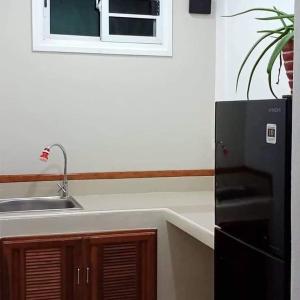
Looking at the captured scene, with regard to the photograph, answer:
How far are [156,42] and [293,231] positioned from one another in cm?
276

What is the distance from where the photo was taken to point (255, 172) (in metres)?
1.42

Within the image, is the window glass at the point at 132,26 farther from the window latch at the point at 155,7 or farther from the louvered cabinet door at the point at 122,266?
the louvered cabinet door at the point at 122,266

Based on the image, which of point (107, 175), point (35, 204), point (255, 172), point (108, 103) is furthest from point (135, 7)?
point (255, 172)

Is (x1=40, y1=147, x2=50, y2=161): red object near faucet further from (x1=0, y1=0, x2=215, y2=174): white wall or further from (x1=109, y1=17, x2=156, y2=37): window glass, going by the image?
(x1=109, y1=17, x2=156, y2=37): window glass

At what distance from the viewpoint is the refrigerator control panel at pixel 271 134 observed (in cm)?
132

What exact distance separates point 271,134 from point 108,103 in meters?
2.06

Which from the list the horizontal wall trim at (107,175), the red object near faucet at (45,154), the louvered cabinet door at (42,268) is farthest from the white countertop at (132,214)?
the red object near faucet at (45,154)

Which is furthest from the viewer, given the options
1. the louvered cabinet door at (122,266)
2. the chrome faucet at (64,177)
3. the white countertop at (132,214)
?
Result: the chrome faucet at (64,177)

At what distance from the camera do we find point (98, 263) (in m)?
2.61

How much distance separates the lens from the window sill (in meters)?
3.15

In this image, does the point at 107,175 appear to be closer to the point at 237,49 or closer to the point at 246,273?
the point at 237,49

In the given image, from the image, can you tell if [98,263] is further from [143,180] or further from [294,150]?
[294,150]

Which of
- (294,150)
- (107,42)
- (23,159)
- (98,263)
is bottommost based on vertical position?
(98,263)

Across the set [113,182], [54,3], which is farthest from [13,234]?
[54,3]
